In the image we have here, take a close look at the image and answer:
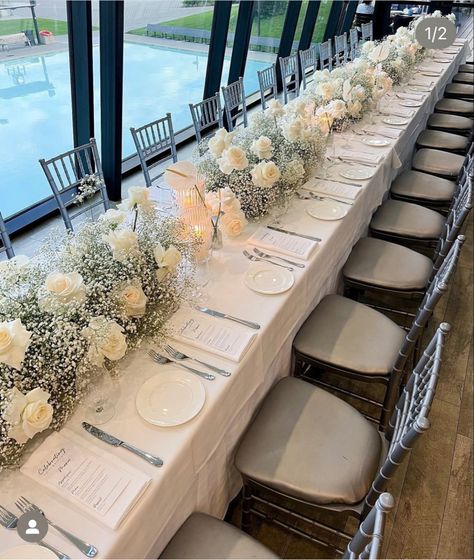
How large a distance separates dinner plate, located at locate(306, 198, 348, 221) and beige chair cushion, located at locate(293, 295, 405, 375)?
0.42 meters

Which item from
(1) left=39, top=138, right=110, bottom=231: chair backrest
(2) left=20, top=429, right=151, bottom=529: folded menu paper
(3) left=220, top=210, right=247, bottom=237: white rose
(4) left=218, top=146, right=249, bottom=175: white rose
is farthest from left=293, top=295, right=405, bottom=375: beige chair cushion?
(1) left=39, top=138, right=110, bottom=231: chair backrest

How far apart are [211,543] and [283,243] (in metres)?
1.15

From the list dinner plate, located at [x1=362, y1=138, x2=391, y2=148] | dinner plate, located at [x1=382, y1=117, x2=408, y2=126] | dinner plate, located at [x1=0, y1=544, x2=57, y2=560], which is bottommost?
dinner plate, located at [x1=0, y1=544, x2=57, y2=560]

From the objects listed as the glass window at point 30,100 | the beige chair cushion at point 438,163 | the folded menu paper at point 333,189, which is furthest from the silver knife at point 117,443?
the beige chair cushion at point 438,163

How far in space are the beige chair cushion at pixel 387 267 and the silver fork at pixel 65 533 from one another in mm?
1682

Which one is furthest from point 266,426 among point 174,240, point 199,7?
point 199,7

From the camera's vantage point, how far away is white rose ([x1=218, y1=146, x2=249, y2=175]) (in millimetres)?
1822

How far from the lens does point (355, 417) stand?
152 centimetres

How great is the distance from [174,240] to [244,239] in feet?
1.56

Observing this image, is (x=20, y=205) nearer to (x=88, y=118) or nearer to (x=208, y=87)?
(x=88, y=118)

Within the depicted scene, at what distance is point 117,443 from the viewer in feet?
3.63

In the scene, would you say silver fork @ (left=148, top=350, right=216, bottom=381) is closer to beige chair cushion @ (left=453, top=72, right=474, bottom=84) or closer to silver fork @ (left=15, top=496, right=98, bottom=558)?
silver fork @ (left=15, top=496, right=98, bottom=558)

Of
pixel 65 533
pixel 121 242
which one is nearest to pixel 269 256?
pixel 121 242

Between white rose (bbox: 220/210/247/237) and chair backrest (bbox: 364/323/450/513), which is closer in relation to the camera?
chair backrest (bbox: 364/323/450/513)
